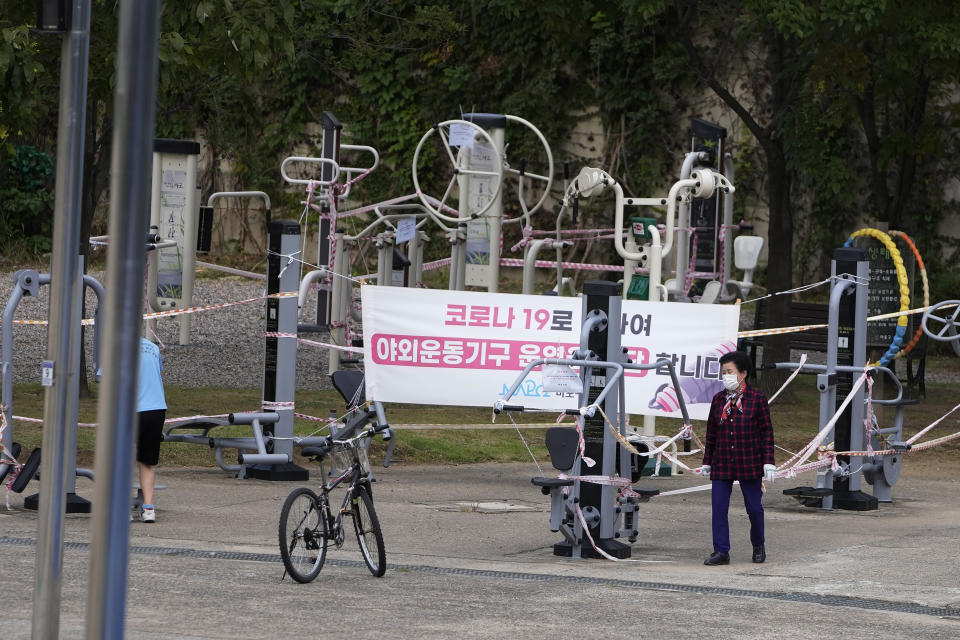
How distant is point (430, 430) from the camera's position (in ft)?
49.2

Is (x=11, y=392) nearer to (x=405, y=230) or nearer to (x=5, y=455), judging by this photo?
(x=5, y=455)

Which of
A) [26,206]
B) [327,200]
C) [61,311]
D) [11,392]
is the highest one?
[26,206]

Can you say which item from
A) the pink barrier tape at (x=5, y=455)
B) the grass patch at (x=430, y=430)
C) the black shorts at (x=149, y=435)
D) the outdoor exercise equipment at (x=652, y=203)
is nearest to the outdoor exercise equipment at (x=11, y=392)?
the pink barrier tape at (x=5, y=455)

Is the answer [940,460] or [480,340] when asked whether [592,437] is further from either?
[940,460]

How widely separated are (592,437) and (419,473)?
379 cm

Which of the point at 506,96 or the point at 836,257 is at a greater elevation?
the point at 506,96

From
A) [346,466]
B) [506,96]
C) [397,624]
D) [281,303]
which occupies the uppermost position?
[506,96]

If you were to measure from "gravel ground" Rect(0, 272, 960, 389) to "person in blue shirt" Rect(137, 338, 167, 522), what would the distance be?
7.46 m

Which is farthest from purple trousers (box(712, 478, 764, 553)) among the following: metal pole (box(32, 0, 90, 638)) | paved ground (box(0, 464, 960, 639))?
metal pole (box(32, 0, 90, 638))

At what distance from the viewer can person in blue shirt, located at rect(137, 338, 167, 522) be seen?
32.2ft

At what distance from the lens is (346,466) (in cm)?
836

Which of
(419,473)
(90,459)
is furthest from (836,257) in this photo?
(90,459)

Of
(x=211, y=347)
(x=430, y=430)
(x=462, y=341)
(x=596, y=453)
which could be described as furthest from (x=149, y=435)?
(x=211, y=347)

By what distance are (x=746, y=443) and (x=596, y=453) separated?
3.03 ft
